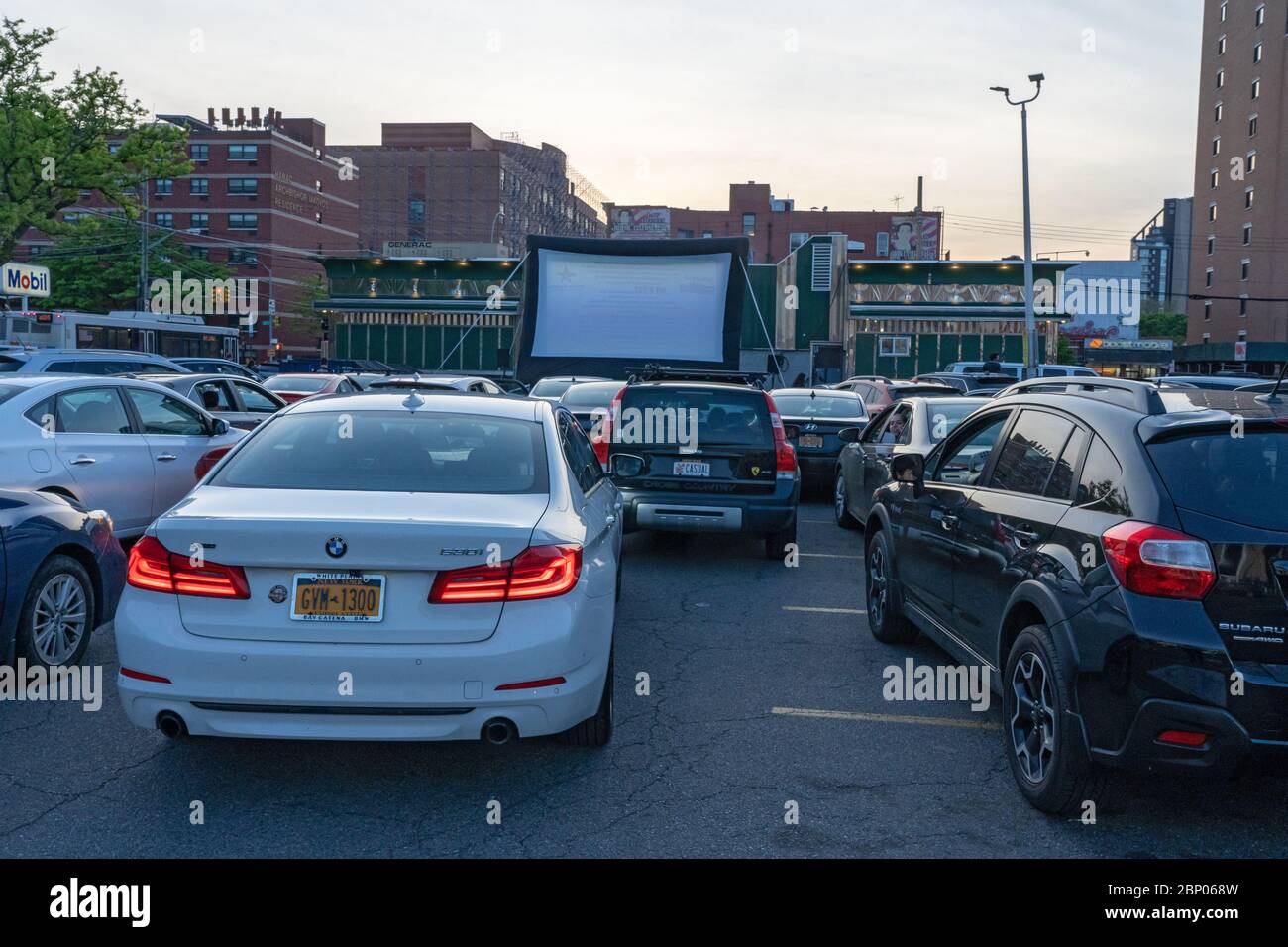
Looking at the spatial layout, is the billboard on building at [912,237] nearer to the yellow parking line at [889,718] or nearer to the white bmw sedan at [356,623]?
the yellow parking line at [889,718]

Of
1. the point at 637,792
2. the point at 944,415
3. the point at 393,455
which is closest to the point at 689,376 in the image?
the point at 944,415

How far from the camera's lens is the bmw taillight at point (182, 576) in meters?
3.95

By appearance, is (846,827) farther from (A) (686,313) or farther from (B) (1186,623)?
(A) (686,313)

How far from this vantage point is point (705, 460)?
9.51 metres

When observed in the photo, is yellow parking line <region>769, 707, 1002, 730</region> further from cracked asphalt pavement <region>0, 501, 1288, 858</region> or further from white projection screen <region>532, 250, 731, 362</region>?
white projection screen <region>532, 250, 731, 362</region>

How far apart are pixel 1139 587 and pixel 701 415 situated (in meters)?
6.08

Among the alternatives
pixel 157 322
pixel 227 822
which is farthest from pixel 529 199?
pixel 227 822

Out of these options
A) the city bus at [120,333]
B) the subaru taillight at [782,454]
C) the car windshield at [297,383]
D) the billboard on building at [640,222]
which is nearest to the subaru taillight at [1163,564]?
the subaru taillight at [782,454]

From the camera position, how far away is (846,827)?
163 inches

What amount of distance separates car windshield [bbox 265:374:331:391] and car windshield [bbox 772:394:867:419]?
920 centimetres

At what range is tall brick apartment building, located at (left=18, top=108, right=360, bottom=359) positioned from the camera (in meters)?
80.9

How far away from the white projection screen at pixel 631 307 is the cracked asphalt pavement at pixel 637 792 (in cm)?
2002

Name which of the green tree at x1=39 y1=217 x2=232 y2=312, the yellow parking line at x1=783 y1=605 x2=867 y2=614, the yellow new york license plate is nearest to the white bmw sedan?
the yellow new york license plate

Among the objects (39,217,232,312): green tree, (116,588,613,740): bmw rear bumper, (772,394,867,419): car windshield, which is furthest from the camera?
(39,217,232,312): green tree
